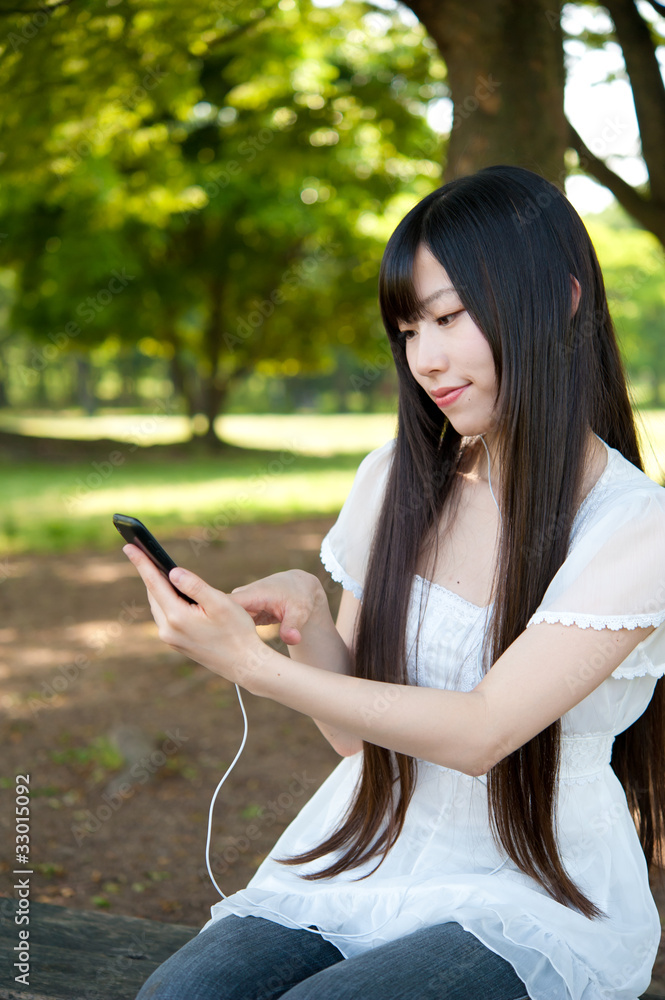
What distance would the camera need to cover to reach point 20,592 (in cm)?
749

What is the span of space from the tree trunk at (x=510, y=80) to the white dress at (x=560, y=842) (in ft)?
7.81

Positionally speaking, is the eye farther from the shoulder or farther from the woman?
the shoulder

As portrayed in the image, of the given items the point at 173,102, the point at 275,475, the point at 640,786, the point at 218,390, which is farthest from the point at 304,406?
the point at 640,786

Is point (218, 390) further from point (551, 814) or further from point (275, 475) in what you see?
point (551, 814)

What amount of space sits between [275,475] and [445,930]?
15.4 metres

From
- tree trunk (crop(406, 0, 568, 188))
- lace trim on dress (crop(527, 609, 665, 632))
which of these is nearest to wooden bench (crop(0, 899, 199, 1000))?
lace trim on dress (crop(527, 609, 665, 632))

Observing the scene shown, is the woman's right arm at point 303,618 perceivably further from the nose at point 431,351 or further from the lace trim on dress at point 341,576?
the nose at point 431,351

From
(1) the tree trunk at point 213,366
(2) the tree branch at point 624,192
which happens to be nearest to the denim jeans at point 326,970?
(2) the tree branch at point 624,192

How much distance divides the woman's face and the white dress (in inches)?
11.0

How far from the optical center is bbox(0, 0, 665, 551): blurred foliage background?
455 cm

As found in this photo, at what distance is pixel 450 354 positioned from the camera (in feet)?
6.08

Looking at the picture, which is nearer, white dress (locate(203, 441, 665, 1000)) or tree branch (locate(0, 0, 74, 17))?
white dress (locate(203, 441, 665, 1000))

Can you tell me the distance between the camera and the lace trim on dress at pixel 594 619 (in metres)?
1.66

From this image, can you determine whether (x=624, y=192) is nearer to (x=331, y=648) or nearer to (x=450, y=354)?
(x=450, y=354)
